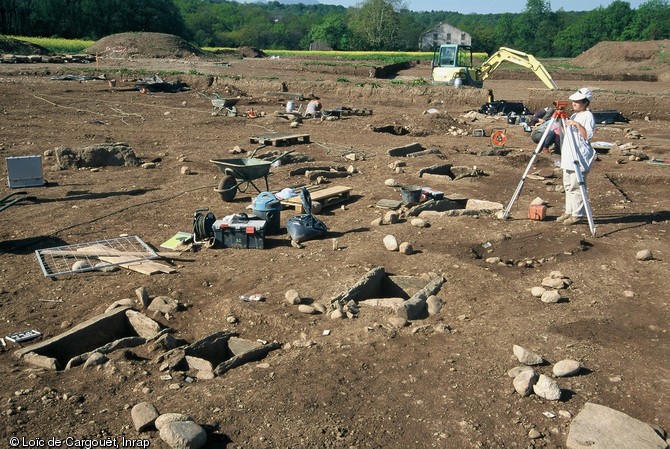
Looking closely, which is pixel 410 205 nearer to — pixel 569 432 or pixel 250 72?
pixel 569 432

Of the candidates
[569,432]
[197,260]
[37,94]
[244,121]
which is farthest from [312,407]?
[37,94]

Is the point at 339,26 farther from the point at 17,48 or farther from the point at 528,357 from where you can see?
the point at 528,357

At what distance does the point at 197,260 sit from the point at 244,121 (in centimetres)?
1089

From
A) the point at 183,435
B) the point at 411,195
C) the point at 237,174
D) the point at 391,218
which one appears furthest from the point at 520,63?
the point at 183,435

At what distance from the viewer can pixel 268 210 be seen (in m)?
8.41

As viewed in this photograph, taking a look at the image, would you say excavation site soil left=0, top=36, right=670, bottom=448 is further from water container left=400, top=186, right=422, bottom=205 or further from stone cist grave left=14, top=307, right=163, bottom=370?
water container left=400, top=186, right=422, bottom=205

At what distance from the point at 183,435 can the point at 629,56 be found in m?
50.3

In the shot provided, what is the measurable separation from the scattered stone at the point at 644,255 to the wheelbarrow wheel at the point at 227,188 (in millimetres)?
5534

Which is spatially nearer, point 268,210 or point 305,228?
point 305,228

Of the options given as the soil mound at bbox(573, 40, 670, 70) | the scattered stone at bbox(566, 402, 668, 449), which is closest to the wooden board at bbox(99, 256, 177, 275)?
the scattered stone at bbox(566, 402, 668, 449)

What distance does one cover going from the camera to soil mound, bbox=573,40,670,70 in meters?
44.9

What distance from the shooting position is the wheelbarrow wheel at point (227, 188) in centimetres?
997

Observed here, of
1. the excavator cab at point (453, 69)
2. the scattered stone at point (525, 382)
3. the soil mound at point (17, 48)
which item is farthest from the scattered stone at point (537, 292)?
the soil mound at point (17, 48)

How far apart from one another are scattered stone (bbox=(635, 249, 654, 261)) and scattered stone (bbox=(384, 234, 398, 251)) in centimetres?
267
